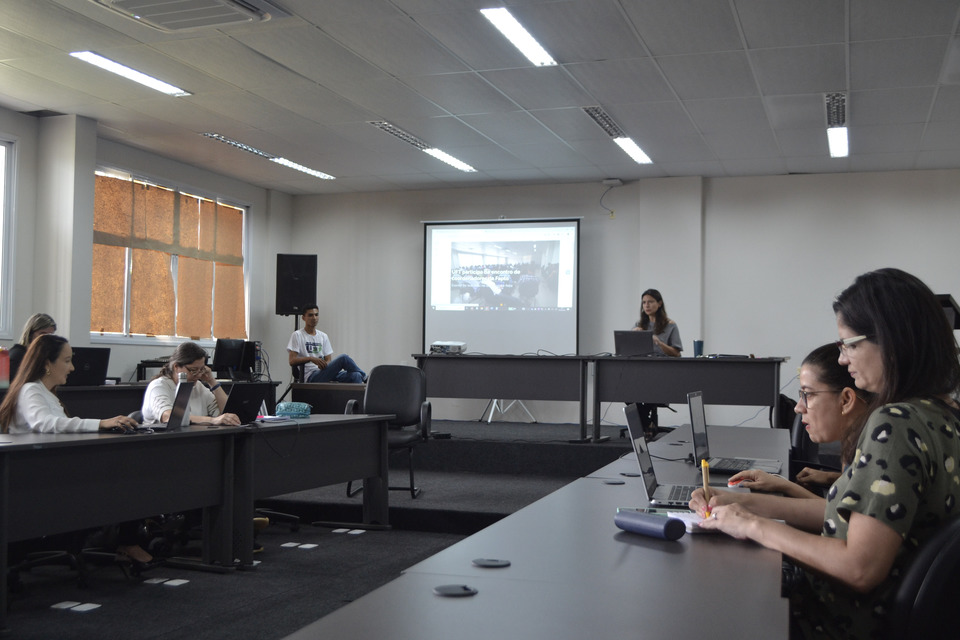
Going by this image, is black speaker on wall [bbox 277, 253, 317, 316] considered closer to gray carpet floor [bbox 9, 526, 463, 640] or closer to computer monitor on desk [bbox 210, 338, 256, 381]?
computer monitor on desk [bbox 210, 338, 256, 381]

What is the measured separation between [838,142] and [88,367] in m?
6.56

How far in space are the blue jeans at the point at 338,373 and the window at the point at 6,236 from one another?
9.12 ft

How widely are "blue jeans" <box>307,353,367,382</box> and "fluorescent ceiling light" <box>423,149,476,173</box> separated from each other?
227cm

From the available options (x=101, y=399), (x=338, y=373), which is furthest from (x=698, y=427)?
(x=338, y=373)

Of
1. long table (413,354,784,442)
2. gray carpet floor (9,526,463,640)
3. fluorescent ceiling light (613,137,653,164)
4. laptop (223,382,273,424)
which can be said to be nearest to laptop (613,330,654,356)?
long table (413,354,784,442)

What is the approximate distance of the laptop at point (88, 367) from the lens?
6.06 m

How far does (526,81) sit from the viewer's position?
6.04 meters

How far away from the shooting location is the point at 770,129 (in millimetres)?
7172

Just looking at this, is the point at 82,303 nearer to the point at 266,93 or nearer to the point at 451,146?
the point at 266,93

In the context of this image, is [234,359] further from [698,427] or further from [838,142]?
[698,427]

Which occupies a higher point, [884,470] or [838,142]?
[838,142]

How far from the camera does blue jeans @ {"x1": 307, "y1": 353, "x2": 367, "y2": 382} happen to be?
28.0ft

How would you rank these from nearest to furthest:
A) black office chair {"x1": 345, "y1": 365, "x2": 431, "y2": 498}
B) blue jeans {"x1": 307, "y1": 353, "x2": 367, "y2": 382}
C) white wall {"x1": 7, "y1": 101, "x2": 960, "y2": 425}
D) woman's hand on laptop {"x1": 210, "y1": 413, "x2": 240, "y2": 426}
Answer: woman's hand on laptop {"x1": 210, "y1": 413, "x2": 240, "y2": 426} → black office chair {"x1": 345, "y1": 365, "x2": 431, "y2": 498} → white wall {"x1": 7, "y1": 101, "x2": 960, "y2": 425} → blue jeans {"x1": 307, "y1": 353, "x2": 367, "y2": 382}

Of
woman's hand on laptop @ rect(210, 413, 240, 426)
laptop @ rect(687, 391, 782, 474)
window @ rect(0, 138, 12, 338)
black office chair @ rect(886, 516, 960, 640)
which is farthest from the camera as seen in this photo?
window @ rect(0, 138, 12, 338)
